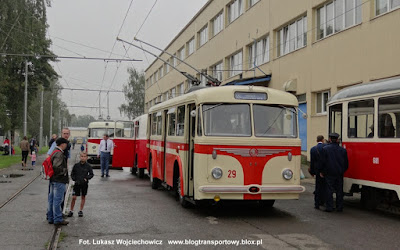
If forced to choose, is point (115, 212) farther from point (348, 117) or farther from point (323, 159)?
point (348, 117)

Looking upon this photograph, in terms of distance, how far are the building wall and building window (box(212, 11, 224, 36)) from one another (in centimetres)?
91

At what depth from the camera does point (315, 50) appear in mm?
23531

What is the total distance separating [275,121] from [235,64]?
24778 millimetres

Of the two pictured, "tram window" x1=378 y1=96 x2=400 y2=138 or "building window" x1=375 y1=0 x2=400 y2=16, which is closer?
"tram window" x1=378 y1=96 x2=400 y2=138

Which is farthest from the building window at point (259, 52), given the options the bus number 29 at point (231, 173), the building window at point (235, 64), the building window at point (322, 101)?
the bus number 29 at point (231, 173)

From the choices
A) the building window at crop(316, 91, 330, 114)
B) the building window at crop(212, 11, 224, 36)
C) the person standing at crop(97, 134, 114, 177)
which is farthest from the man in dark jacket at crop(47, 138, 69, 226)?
the building window at crop(212, 11, 224, 36)

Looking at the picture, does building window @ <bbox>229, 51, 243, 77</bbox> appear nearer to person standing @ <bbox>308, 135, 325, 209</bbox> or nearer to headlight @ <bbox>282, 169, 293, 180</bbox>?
person standing @ <bbox>308, 135, 325, 209</bbox>

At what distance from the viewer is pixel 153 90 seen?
70500 millimetres

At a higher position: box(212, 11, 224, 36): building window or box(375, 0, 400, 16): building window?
box(212, 11, 224, 36): building window

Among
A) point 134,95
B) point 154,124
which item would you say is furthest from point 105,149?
point 134,95

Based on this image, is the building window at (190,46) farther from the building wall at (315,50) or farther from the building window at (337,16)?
the building window at (337,16)

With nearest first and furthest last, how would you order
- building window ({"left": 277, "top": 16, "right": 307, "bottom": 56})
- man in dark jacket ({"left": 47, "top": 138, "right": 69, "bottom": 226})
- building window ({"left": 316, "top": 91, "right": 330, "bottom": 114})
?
1. man in dark jacket ({"left": 47, "top": 138, "right": 69, "bottom": 226})
2. building window ({"left": 316, "top": 91, "right": 330, "bottom": 114})
3. building window ({"left": 277, "top": 16, "right": 307, "bottom": 56})

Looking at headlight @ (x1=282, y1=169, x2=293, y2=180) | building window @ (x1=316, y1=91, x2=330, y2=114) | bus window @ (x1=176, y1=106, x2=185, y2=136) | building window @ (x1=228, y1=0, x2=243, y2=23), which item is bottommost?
headlight @ (x1=282, y1=169, x2=293, y2=180)

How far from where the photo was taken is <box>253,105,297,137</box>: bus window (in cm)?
1041
